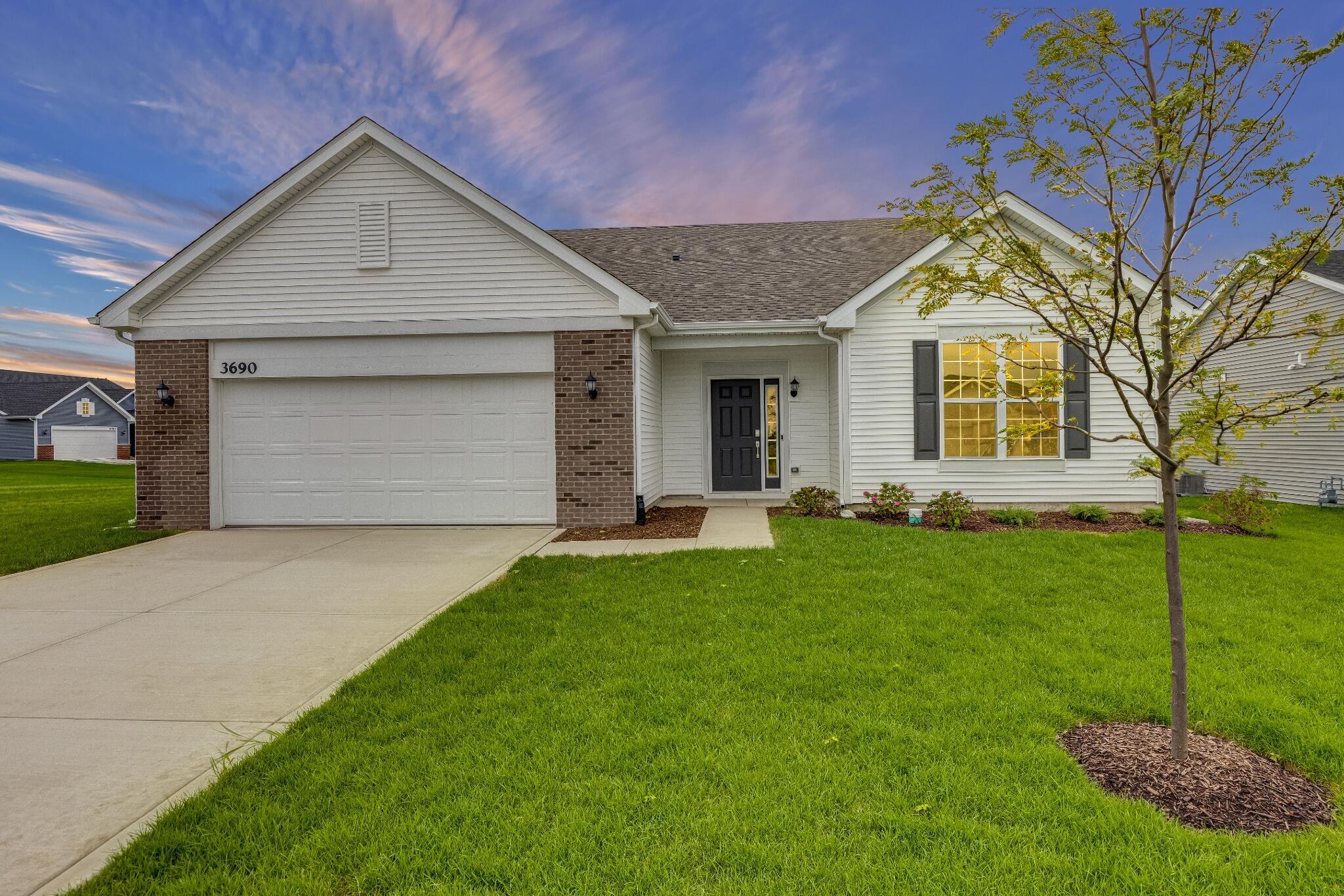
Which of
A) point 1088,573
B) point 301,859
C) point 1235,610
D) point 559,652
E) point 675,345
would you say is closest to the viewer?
point 301,859

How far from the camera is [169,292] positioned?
9625mm

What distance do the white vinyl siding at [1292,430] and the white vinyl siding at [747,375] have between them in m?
7.45

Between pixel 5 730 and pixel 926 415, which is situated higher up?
pixel 926 415

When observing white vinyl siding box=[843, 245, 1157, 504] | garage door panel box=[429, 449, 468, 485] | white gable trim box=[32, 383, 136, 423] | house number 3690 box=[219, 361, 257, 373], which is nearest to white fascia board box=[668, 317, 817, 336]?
white vinyl siding box=[843, 245, 1157, 504]

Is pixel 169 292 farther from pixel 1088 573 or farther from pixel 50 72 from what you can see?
pixel 1088 573

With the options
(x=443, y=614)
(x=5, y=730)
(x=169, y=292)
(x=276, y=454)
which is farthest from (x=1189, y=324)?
(x=169, y=292)

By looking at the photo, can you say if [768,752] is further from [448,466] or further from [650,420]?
[650,420]

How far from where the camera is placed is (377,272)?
9484mm

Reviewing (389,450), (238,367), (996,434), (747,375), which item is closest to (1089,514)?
(996,434)

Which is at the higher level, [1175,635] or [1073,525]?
[1175,635]

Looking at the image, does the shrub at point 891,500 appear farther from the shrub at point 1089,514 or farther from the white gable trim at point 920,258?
the white gable trim at point 920,258

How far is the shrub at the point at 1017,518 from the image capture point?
29.2 feet

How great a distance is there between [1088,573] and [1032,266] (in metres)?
4.56

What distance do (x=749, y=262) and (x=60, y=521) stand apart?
13508 millimetres
